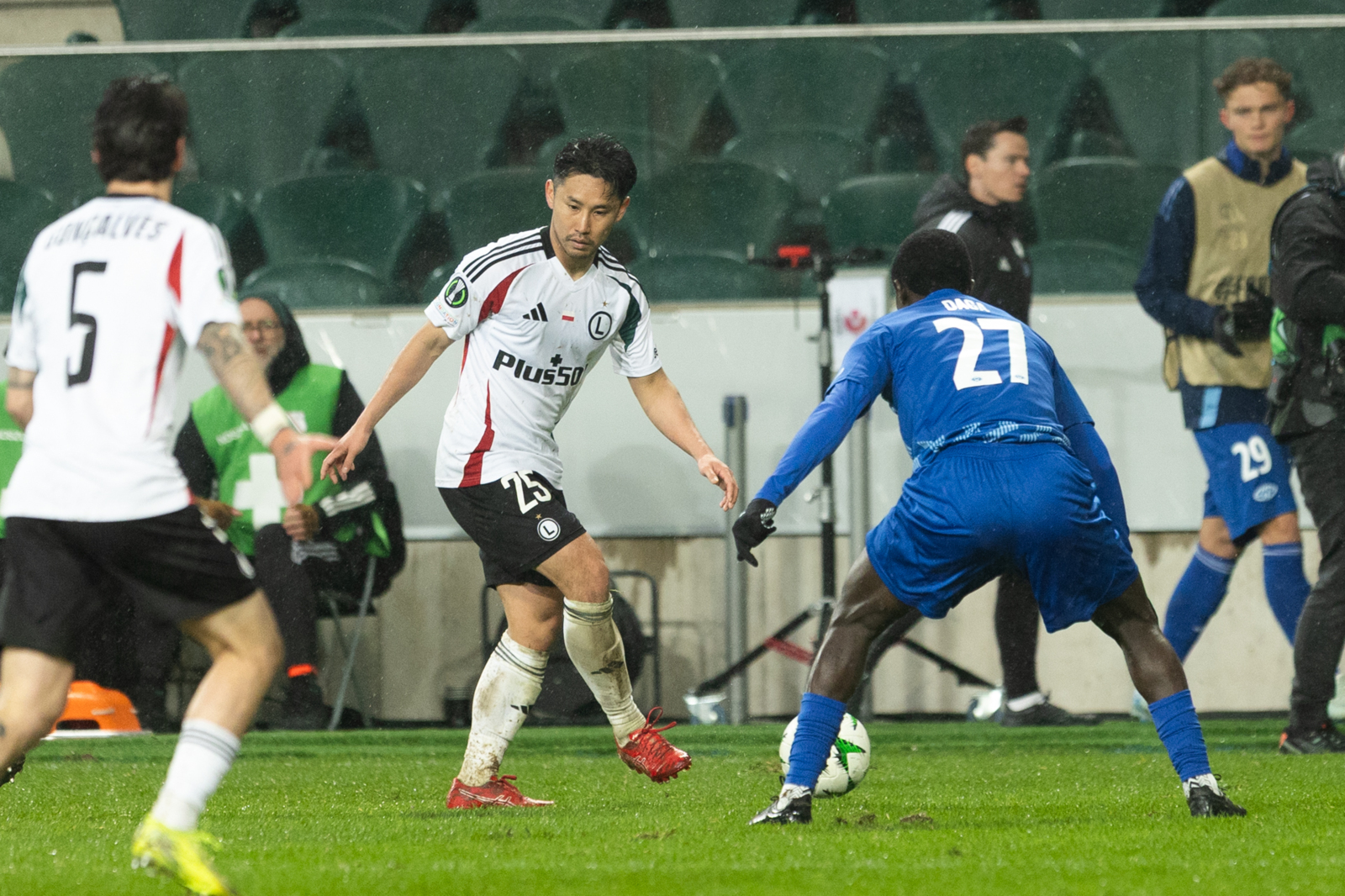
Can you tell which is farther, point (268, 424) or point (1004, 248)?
point (1004, 248)

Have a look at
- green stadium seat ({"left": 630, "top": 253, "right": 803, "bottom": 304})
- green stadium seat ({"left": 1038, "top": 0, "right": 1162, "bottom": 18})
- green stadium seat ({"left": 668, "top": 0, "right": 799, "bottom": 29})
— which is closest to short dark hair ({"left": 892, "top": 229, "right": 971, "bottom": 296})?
green stadium seat ({"left": 630, "top": 253, "right": 803, "bottom": 304})

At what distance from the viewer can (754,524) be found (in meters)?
3.85

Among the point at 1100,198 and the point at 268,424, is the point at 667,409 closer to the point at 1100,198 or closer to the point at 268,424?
the point at 268,424

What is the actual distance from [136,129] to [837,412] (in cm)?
174

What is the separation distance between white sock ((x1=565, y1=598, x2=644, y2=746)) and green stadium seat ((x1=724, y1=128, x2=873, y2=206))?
4.10m

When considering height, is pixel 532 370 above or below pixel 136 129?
below

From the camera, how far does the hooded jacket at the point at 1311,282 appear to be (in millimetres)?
5926

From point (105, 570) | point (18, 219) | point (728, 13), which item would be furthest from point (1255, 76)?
point (18, 219)

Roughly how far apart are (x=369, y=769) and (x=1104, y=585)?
10.1 feet

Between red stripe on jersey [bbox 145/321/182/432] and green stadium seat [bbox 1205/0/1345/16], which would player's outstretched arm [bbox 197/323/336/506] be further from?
green stadium seat [bbox 1205/0/1345/16]

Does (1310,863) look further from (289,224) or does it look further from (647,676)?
(289,224)

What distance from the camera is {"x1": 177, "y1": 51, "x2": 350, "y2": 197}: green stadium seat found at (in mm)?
8523

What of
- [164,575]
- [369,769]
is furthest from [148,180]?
[369,769]

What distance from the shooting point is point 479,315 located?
4859mm
